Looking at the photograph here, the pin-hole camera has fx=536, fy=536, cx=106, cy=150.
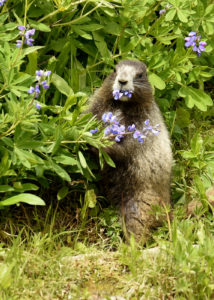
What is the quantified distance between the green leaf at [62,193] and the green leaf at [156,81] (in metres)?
1.22

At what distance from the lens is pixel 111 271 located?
12.5 ft

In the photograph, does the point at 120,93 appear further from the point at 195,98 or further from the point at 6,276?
the point at 6,276

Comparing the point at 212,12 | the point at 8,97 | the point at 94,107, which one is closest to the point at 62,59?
the point at 94,107

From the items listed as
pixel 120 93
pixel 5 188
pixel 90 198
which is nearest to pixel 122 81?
pixel 120 93

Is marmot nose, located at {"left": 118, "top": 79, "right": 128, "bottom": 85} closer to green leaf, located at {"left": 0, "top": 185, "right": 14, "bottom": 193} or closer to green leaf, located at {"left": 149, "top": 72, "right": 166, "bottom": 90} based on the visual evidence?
green leaf, located at {"left": 149, "top": 72, "right": 166, "bottom": 90}

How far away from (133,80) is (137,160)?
2.21ft

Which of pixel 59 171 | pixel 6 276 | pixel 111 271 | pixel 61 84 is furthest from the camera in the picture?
pixel 61 84

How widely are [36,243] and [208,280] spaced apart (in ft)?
4.04

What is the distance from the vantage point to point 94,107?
4.61m

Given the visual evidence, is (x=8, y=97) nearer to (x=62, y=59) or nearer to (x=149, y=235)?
(x=62, y=59)

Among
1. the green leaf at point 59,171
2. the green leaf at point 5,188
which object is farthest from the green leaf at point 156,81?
the green leaf at point 5,188

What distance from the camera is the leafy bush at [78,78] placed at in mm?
3828

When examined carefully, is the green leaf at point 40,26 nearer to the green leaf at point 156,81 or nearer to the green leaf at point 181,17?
the green leaf at point 156,81

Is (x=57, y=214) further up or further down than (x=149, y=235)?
further up
